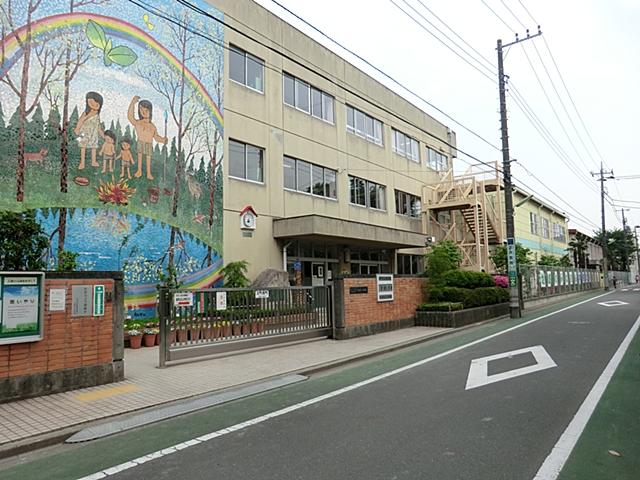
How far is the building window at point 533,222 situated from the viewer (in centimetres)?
4550

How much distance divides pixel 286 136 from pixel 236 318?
11018 mm

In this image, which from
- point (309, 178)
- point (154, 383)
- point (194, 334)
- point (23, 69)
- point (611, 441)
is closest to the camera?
point (611, 441)

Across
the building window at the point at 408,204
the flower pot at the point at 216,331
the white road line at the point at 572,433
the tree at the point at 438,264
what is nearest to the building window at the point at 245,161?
the tree at the point at 438,264

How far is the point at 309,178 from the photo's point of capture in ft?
69.6

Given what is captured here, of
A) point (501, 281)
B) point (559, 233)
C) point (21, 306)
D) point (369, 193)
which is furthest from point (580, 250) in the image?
point (21, 306)

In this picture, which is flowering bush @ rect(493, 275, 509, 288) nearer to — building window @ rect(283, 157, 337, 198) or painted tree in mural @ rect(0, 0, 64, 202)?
building window @ rect(283, 157, 337, 198)

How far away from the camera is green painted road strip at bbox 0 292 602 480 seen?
4.59 metres

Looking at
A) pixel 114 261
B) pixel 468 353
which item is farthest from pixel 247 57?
pixel 468 353

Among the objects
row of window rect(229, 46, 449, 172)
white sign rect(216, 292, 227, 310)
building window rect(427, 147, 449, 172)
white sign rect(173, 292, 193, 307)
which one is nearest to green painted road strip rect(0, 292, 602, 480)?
white sign rect(216, 292, 227, 310)

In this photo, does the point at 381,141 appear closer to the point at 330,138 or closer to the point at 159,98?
the point at 330,138

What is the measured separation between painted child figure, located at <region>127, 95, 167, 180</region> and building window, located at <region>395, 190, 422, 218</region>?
1674 cm

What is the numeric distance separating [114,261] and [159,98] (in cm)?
545

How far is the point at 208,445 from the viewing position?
5039mm

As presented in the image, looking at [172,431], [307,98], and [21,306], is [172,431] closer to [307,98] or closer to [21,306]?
[21,306]
